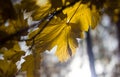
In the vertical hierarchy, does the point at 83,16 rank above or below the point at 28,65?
above

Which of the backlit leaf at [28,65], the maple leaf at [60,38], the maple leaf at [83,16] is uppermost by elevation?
the maple leaf at [83,16]

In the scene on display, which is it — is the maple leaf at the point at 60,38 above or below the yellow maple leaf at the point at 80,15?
below

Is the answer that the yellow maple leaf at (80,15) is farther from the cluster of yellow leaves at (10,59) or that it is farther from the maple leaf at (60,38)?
the cluster of yellow leaves at (10,59)

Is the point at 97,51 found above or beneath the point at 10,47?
beneath

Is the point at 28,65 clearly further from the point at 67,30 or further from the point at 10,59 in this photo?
the point at 67,30

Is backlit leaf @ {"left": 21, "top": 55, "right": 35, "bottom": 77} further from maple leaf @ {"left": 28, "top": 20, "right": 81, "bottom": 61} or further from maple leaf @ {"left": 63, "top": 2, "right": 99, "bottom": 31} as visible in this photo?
maple leaf @ {"left": 63, "top": 2, "right": 99, "bottom": 31}

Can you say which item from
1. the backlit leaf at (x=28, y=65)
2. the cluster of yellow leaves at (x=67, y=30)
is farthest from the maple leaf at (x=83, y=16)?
the backlit leaf at (x=28, y=65)

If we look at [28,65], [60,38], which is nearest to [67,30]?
[60,38]

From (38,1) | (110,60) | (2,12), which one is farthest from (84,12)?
(110,60)

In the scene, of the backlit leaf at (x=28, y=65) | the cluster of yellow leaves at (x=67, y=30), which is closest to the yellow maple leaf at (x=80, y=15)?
the cluster of yellow leaves at (x=67, y=30)

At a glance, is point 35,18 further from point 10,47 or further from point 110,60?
point 110,60

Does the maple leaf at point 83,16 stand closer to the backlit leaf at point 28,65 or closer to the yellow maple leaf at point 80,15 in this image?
the yellow maple leaf at point 80,15
